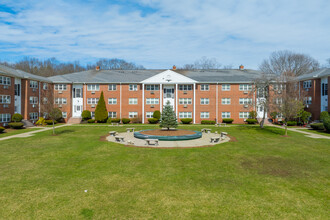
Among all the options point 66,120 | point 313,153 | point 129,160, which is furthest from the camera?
point 66,120

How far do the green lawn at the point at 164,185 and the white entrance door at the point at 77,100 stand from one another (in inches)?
1032

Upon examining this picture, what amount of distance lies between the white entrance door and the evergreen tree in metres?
4.48

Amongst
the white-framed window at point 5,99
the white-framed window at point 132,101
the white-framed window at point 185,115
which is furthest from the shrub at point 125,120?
the white-framed window at point 5,99

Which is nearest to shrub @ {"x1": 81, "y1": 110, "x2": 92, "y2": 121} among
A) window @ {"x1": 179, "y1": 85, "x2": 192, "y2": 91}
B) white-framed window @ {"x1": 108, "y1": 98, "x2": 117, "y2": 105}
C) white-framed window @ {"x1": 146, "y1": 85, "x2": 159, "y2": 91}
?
white-framed window @ {"x1": 108, "y1": 98, "x2": 117, "y2": 105}

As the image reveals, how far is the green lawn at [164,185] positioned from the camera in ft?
21.9

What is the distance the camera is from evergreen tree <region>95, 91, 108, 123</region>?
3766cm

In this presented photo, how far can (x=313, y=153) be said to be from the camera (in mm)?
14539

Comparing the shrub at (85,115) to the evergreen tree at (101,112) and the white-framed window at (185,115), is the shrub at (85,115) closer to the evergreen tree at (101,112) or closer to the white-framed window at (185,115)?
the evergreen tree at (101,112)

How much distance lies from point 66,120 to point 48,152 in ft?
87.7

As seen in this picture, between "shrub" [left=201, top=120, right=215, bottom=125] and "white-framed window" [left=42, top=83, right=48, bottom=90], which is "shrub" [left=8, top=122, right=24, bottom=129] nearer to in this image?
"white-framed window" [left=42, top=83, right=48, bottom=90]

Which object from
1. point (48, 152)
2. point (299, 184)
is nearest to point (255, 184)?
point (299, 184)

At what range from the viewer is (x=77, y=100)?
40250 millimetres

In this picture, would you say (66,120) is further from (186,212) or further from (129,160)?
(186,212)

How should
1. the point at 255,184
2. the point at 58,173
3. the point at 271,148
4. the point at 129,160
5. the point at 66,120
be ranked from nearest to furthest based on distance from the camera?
1. the point at 255,184
2. the point at 58,173
3. the point at 129,160
4. the point at 271,148
5. the point at 66,120
